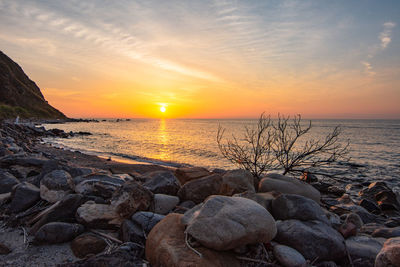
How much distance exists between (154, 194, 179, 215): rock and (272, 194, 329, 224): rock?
169 centimetres

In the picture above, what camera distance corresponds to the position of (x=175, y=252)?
253cm

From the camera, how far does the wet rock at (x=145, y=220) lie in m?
3.24

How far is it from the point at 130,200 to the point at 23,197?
2.11m

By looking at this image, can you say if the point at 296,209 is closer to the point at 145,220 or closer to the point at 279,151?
the point at 145,220

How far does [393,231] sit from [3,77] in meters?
89.4

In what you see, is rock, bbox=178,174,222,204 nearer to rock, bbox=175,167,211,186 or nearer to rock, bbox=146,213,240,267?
rock, bbox=175,167,211,186

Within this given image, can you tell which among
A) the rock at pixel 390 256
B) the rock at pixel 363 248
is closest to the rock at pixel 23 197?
the rock at pixel 363 248

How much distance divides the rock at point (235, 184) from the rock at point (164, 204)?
116cm

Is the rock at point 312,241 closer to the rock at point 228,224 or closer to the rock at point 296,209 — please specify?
the rock at point 296,209

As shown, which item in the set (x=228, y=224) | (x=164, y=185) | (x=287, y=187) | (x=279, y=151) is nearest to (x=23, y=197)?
(x=164, y=185)

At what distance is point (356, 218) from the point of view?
4816mm

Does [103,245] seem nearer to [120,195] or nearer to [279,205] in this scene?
[120,195]

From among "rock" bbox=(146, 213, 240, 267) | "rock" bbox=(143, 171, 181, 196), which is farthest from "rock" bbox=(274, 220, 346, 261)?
"rock" bbox=(143, 171, 181, 196)

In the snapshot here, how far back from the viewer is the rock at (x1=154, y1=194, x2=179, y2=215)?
393cm
